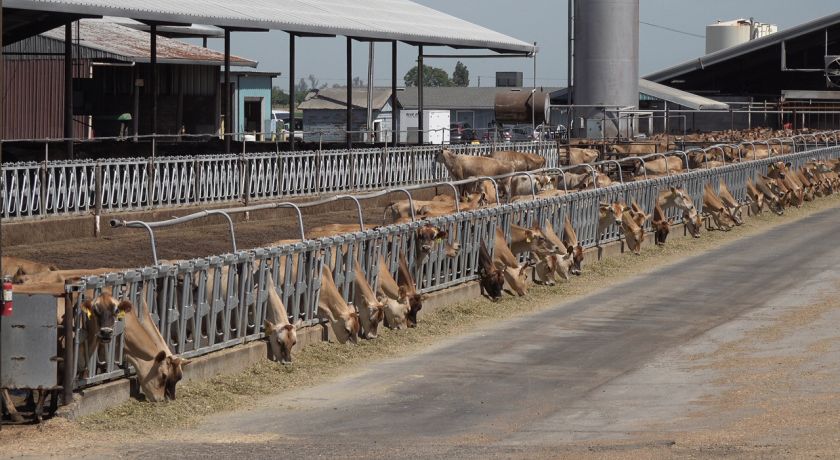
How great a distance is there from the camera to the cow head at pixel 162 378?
1134cm

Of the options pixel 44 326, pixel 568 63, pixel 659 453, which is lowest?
pixel 659 453

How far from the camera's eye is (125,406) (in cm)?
1125

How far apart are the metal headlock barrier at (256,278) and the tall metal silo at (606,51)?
24.6m

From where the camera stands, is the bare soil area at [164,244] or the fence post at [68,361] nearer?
the fence post at [68,361]

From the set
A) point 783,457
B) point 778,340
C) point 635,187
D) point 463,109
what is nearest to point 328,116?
point 463,109

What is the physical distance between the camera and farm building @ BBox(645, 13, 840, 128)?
6119 cm

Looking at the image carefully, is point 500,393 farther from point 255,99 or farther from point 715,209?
point 255,99

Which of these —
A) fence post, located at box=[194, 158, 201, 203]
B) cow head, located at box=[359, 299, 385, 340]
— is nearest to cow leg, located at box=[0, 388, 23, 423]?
cow head, located at box=[359, 299, 385, 340]

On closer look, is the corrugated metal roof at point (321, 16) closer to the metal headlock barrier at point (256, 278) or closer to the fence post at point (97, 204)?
the fence post at point (97, 204)

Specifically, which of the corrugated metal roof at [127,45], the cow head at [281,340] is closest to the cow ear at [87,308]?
the cow head at [281,340]

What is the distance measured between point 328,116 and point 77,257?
214ft

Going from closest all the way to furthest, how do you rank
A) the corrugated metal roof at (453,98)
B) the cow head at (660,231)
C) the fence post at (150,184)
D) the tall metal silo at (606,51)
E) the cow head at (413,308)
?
the cow head at (413,308)
the cow head at (660,231)
the fence post at (150,184)
the tall metal silo at (606,51)
the corrugated metal roof at (453,98)

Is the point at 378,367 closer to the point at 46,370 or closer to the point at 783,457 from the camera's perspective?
the point at 46,370

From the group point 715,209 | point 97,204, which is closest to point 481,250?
point 97,204
